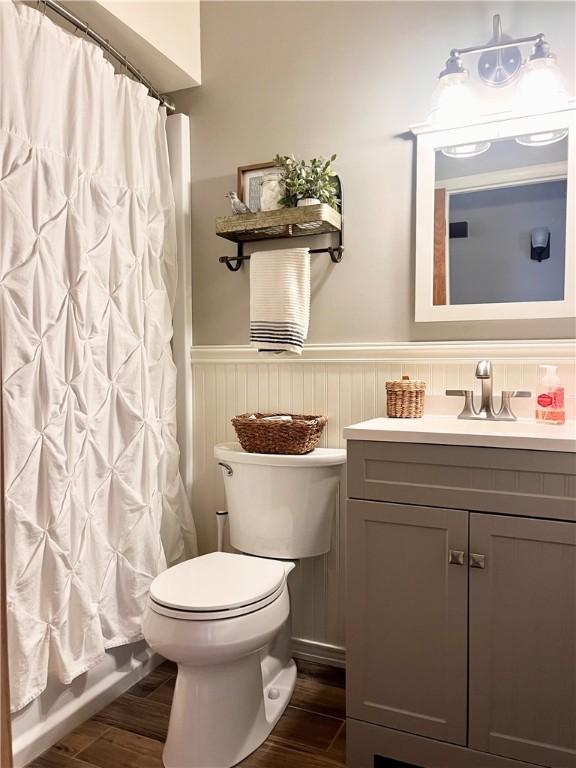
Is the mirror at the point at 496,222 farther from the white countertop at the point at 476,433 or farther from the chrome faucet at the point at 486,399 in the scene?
the white countertop at the point at 476,433

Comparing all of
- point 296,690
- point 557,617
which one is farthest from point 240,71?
point 296,690

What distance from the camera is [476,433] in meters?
1.35

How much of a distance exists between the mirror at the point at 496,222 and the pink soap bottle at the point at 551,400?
19 cm

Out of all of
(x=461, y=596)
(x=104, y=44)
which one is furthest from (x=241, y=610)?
(x=104, y=44)

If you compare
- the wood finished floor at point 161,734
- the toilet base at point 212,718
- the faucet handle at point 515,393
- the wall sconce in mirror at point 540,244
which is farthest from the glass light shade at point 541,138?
the wood finished floor at point 161,734

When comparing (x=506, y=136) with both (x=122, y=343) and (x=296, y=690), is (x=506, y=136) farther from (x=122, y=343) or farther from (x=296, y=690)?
(x=296, y=690)

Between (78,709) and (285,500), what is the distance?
0.86 metres

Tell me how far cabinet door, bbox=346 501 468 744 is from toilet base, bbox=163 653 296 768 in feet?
0.98

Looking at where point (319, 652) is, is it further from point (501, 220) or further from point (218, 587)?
point (501, 220)

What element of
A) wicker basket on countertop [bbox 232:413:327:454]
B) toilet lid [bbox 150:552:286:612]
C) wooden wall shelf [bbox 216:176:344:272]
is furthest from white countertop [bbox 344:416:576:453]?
wooden wall shelf [bbox 216:176:344:272]

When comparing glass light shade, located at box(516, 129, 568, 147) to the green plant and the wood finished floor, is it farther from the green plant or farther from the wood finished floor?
the wood finished floor

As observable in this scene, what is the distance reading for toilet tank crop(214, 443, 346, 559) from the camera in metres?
1.79

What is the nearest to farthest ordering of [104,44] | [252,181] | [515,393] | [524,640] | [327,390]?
[524,640]
[515,393]
[104,44]
[327,390]
[252,181]

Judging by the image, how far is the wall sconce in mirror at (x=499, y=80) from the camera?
1604 mm
